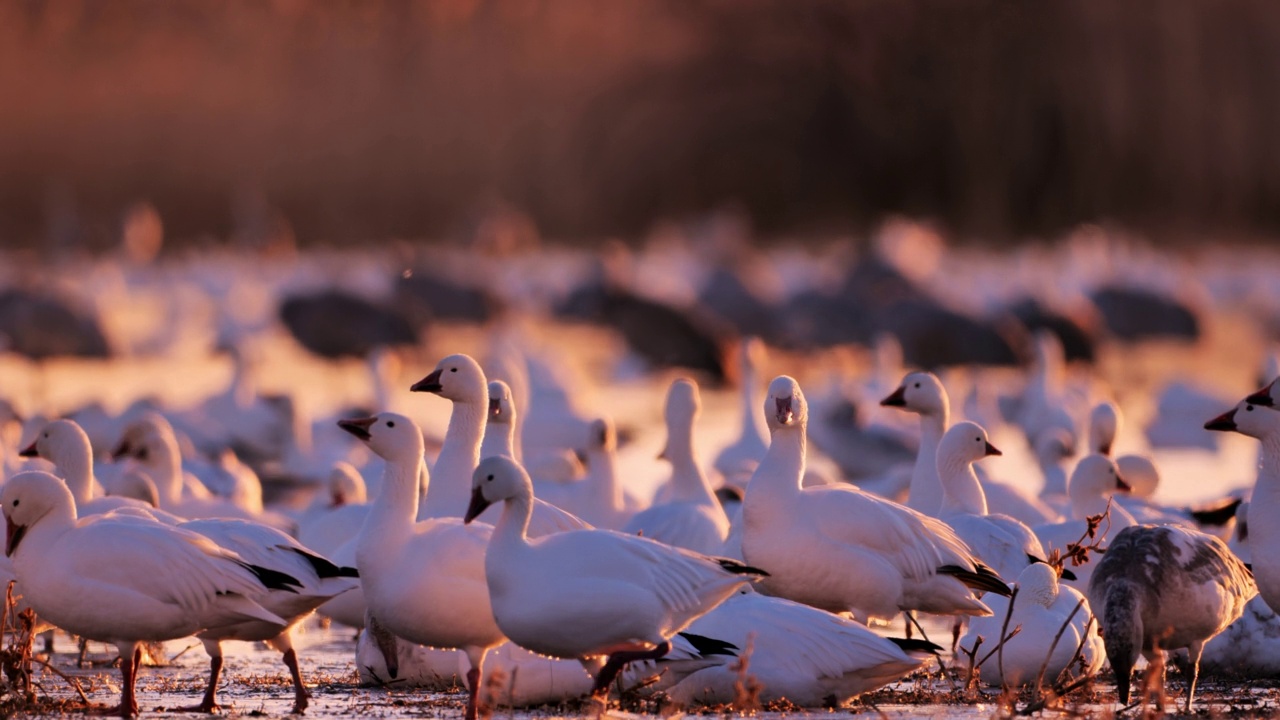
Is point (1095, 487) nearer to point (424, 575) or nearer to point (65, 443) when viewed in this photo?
point (424, 575)

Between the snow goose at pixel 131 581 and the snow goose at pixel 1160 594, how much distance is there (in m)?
2.98

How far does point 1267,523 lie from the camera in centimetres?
748

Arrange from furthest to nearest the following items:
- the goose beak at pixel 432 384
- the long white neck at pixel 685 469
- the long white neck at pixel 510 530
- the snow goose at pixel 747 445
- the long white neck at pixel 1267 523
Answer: the snow goose at pixel 747 445 → the long white neck at pixel 685 469 → the goose beak at pixel 432 384 → the long white neck at pixel 1267 523 → the long white neck at pixel 510 530

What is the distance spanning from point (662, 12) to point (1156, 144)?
1514 centimetres

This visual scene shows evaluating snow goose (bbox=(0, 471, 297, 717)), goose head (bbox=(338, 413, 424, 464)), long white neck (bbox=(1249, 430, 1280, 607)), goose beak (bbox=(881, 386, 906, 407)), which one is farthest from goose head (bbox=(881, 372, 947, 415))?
snow goose (bbox=(0, 471, 297, 717))

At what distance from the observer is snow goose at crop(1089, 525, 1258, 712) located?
272 inches

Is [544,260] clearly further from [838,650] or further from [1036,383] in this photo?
[838,650]

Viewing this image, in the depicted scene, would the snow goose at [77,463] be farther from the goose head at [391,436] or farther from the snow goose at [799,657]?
the snow goose at [799,657]

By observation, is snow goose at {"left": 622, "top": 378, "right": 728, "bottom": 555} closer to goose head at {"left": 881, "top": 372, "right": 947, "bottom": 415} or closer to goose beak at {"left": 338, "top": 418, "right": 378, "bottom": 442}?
goose head at {"left": 881, "top": 372, "right": 947, "bottom": 415}

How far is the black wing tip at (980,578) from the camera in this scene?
7605 millimetres

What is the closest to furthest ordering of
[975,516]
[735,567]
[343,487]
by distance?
[735,567] < [975,516] < [343,487]

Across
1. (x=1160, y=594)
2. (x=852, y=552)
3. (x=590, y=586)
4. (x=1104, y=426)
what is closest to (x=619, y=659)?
(x=590, y=586)

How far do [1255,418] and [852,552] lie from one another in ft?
5.70

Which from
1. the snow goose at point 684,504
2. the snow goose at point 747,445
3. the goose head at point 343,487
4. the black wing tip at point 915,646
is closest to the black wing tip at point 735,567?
the black wing tip at point 915,646
